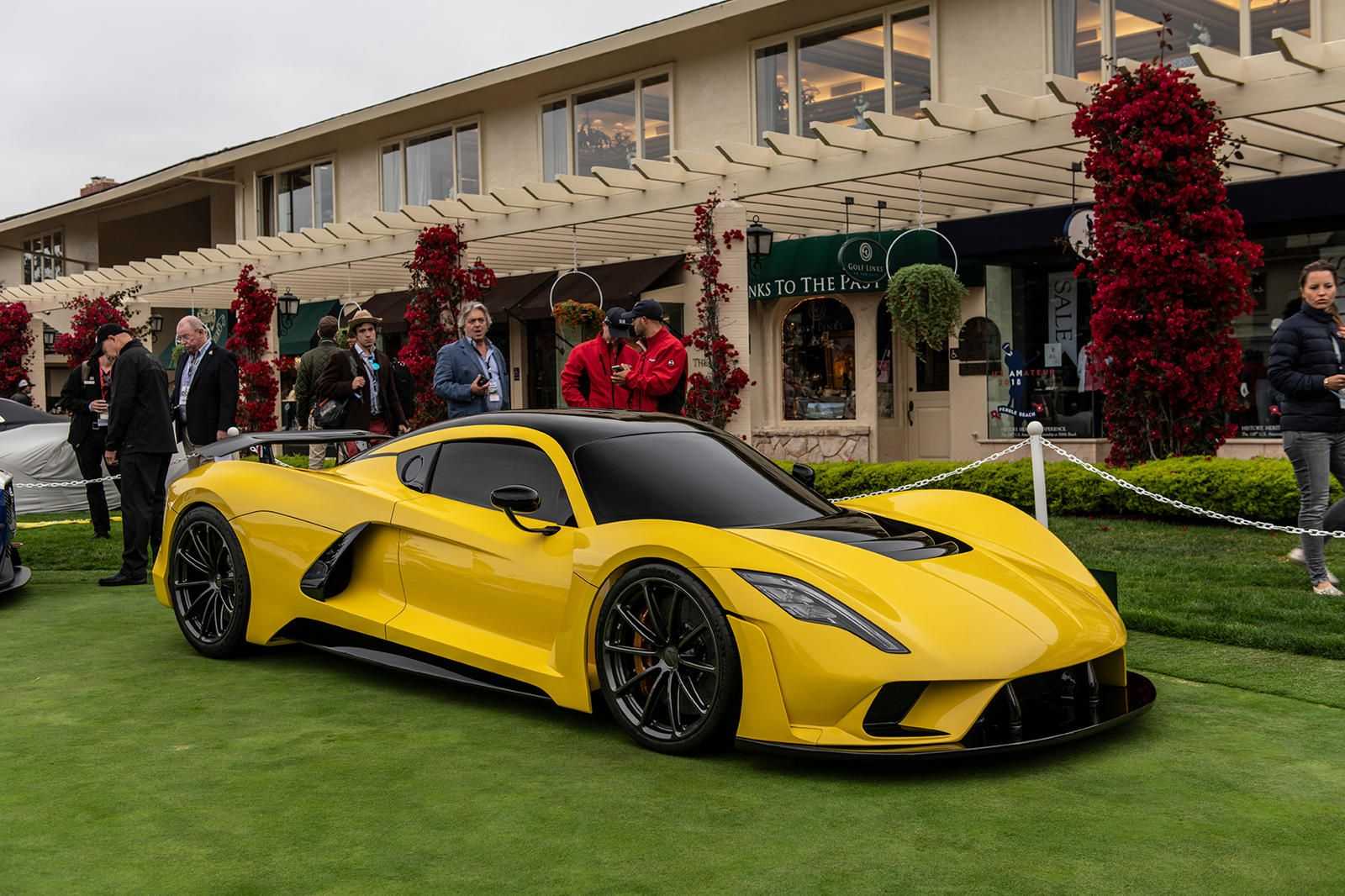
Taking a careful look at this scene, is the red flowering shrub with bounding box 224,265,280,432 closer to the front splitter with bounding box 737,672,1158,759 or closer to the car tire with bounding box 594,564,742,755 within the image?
the car tire with bounding box 594,564,742,755

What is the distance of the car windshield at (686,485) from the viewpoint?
541 cm

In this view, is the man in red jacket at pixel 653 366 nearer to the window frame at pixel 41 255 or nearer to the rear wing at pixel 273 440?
the rear wing at pixel 273 440

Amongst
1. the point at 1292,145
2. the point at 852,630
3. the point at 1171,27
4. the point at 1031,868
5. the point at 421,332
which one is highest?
the point at 1171,27

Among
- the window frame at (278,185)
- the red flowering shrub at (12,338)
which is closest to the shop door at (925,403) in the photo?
the window frame at (278,185)

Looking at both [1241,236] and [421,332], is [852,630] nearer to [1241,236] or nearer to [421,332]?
[1241,236]

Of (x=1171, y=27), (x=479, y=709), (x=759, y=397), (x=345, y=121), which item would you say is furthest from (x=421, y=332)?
(x=479, y=709)

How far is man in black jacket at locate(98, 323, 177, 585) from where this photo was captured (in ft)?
30.9

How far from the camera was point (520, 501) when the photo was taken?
538cm

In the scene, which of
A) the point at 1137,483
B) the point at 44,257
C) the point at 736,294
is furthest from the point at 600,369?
the point at 44,257

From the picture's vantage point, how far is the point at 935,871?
3.67m

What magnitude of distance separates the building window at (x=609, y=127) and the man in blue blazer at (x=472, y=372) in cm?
1125

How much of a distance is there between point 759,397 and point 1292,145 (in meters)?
9.21

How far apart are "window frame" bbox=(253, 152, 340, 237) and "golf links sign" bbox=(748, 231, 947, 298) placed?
1150 centimetres

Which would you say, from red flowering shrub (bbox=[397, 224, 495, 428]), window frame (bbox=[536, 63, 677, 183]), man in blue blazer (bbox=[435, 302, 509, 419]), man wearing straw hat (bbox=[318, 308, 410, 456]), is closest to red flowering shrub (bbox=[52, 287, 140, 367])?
window frame (bbox=[536, 63, 677, 183])
